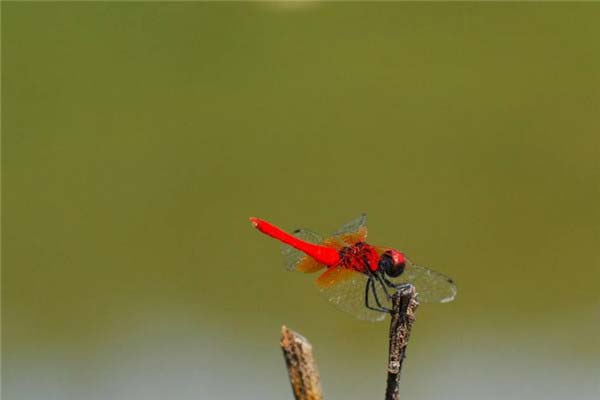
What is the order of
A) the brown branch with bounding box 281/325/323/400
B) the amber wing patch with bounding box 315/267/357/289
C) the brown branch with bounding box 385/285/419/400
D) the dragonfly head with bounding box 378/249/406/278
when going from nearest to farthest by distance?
the brown branch with bounding box 281/325/323/400 → the brown branch with bounding box 385/285/419/400 → the dragonfly head with bounding box 378/249/406/278 → the amber wing patch with bounding box 315/267/357/289

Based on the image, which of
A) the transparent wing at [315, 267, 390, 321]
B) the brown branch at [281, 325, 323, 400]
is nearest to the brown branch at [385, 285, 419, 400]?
the brown branch at [281, 325, 323, 400]

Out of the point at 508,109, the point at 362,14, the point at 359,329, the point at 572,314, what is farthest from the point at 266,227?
the point at 362,14

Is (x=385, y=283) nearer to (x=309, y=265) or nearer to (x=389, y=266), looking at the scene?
(x=389, y=266)

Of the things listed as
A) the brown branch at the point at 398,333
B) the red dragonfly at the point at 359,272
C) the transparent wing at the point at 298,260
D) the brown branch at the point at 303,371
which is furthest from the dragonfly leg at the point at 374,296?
the brown branch at the point at 303,371

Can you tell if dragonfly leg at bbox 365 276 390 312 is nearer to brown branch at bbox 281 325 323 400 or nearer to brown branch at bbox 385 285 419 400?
brown branch at bbox 385 285 419 400

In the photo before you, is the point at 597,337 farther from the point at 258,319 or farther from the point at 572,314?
the point at 258,319

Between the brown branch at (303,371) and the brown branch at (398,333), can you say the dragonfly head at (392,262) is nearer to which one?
the brown branch at (398,333)

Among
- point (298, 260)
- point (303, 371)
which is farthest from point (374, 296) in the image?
point (303, 371)
